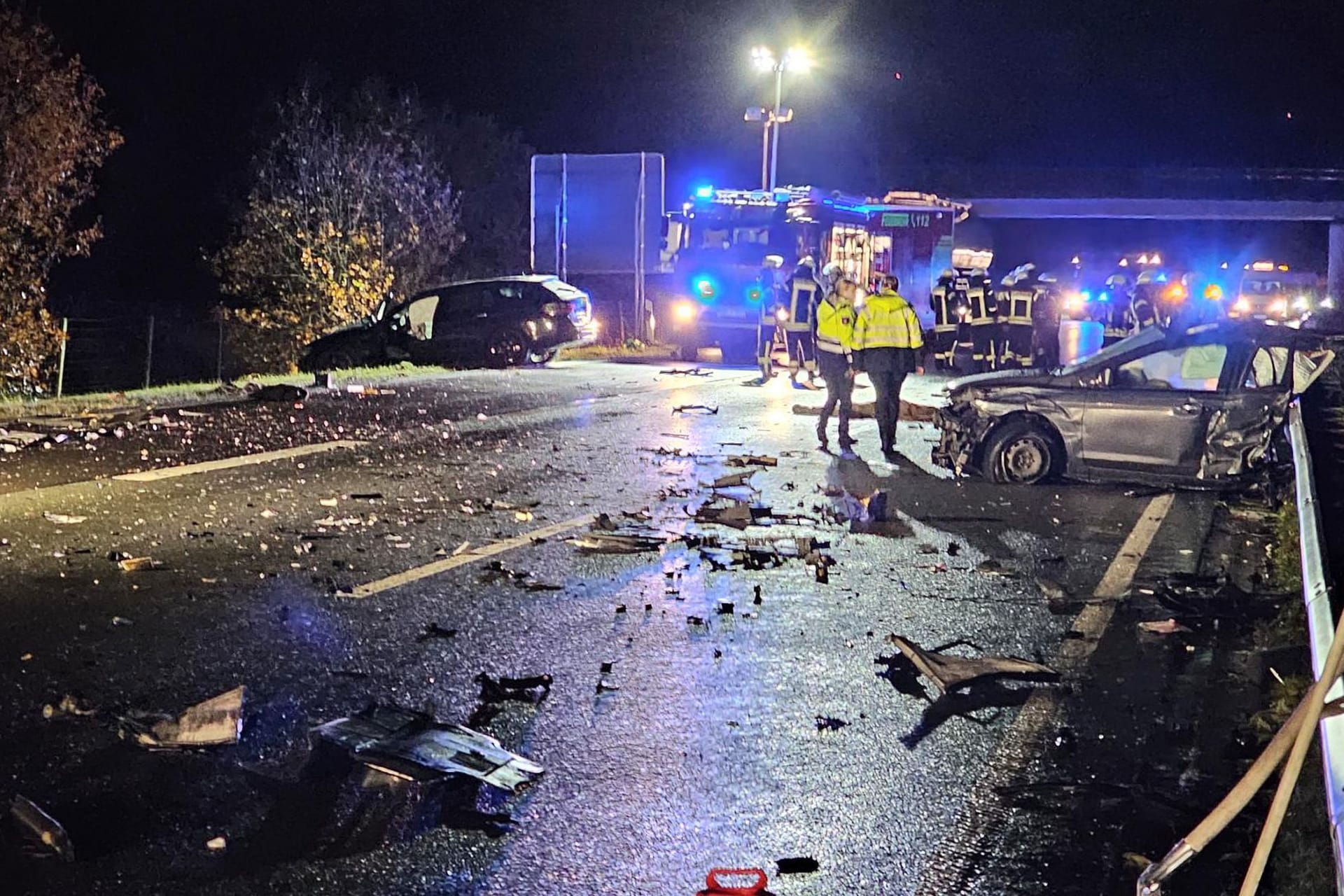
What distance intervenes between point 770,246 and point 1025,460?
14.2 m

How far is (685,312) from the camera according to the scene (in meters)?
27.3

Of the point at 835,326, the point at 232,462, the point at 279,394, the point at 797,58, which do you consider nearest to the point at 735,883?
the point at 232,462

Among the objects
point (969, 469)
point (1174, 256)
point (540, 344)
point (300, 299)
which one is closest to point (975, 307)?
point (540, 344)

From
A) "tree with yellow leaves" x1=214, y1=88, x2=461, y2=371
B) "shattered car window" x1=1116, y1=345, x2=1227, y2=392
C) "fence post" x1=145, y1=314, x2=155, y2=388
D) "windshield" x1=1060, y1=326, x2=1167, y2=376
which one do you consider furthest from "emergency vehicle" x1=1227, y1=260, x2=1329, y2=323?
"fence post" x1=145, y1=314, x2=155, y2=388

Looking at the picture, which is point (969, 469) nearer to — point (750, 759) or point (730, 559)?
point (730, 559)

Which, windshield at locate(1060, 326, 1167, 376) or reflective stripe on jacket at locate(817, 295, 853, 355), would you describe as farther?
reflective stripe on jacket at locate(817, 295, 853, 355)

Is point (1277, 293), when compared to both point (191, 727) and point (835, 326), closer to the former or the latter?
point (835, 326)

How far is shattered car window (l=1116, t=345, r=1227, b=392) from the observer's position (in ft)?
38.3

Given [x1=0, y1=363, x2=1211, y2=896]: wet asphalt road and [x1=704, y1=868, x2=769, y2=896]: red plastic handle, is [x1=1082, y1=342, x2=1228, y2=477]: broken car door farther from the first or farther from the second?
[x1=704, y1=868, x2=769, y2=896]: red plastic handle

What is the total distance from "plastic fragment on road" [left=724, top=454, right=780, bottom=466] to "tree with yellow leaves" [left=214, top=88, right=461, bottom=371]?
1422 centimetres

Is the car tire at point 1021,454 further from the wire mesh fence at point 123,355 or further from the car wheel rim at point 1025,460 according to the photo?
the wire mesh fence at point 123,355

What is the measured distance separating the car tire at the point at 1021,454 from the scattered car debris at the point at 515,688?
685cm

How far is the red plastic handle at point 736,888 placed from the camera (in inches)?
168

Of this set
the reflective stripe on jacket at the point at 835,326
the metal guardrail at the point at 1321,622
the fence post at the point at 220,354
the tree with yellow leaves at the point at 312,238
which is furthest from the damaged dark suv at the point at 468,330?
the metal guardrail at the point at 1321,622
